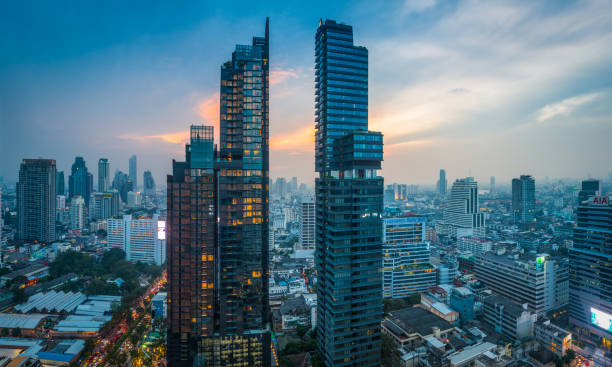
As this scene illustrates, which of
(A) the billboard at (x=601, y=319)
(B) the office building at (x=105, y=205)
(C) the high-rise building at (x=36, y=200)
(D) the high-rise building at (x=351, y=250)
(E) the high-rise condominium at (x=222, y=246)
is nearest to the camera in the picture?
(D) the high-rise building at (x=351, y=250)

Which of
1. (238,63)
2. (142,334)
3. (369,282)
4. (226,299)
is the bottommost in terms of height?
(142,334)

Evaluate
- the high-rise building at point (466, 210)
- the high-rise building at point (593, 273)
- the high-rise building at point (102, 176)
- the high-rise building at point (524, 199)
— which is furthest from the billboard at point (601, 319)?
the high-rise building at point (102, 176)

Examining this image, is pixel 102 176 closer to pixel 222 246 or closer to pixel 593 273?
pixel 222 246

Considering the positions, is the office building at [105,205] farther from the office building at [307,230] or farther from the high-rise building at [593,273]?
the high-rise building at [593,273]

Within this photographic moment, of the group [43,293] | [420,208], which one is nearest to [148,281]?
[43,293]

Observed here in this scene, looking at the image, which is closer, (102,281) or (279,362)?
(279,362)

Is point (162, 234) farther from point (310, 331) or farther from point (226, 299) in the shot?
point (310, 331)
